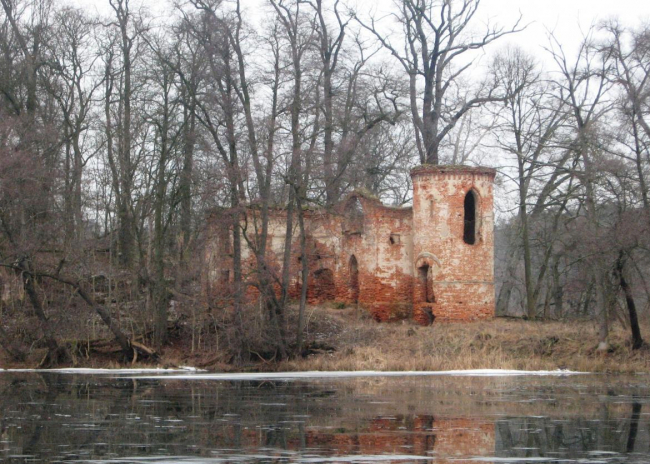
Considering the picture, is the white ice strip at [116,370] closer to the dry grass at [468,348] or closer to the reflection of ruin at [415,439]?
the dry grass at [468,348]

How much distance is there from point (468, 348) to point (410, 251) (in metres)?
7.52

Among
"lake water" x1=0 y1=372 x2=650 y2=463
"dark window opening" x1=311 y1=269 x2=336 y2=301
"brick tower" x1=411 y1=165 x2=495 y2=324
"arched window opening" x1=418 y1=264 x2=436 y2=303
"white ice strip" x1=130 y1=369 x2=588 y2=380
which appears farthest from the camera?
"dark window opening" x1=311 y1=269 x2=336 y2=301

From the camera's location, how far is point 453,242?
3403cm

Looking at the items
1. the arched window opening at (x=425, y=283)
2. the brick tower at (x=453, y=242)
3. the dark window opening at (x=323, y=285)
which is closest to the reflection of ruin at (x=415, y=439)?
the brick tower at (x=453, y=242)

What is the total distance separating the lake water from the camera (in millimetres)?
11055

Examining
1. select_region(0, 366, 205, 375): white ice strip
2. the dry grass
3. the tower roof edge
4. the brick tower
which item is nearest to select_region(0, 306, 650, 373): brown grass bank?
the dry grass

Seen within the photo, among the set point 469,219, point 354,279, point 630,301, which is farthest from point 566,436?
point 354,279

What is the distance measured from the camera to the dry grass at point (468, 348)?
86.8ft

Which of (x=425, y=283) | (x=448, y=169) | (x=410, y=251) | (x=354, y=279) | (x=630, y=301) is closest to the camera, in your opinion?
(x=630, y=301)

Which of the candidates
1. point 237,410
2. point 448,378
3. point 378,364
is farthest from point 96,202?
point 237,410

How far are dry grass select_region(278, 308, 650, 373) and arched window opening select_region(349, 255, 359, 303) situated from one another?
135 inches

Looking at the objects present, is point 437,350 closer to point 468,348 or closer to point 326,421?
point 468,348

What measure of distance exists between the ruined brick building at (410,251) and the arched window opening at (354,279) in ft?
0.12

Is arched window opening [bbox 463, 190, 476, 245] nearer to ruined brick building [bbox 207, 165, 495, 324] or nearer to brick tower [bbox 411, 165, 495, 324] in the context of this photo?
ruined brick building [bbox 207, 165, 495, 324]
